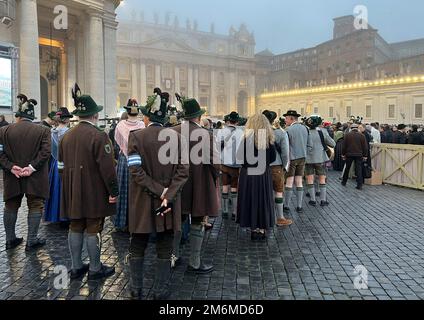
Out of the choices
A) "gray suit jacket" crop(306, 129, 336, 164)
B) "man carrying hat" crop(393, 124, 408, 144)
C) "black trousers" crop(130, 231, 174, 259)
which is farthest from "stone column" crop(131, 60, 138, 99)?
"black trousers" crop(130, 231, 174, 259)

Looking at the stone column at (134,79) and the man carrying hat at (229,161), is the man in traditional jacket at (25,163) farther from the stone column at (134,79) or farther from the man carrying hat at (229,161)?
the stone column at (134,79)

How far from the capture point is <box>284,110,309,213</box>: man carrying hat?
25.9ft

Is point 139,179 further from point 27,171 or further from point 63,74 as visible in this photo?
point 63,74

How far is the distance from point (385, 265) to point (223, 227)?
9.07 ft

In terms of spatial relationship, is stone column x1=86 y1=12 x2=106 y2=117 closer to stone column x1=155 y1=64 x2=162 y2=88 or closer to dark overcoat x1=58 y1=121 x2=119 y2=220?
dark overcoat x1=58 y1=121 x2=119 y2=220

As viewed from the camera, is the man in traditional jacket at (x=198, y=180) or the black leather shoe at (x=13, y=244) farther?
the black leather shoe at (x=13, y=244)

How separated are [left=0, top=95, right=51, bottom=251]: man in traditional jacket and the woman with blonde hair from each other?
2900mm

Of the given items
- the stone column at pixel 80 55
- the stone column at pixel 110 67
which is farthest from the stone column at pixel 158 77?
the stone column at pixel 80 55

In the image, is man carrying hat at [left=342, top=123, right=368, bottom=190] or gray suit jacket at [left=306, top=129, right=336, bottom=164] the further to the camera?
man carrying hat at [left=342, top=123, right=368, bottom=190]

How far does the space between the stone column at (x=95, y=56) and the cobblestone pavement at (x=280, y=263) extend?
15.7m

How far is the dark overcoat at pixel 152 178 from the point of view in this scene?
3.81m

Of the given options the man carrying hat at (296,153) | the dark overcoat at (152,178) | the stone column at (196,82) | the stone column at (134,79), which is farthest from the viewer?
the stone column at (196,82)

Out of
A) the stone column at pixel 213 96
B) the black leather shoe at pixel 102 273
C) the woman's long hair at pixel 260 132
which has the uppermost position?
the stone column at pixel 213 96
